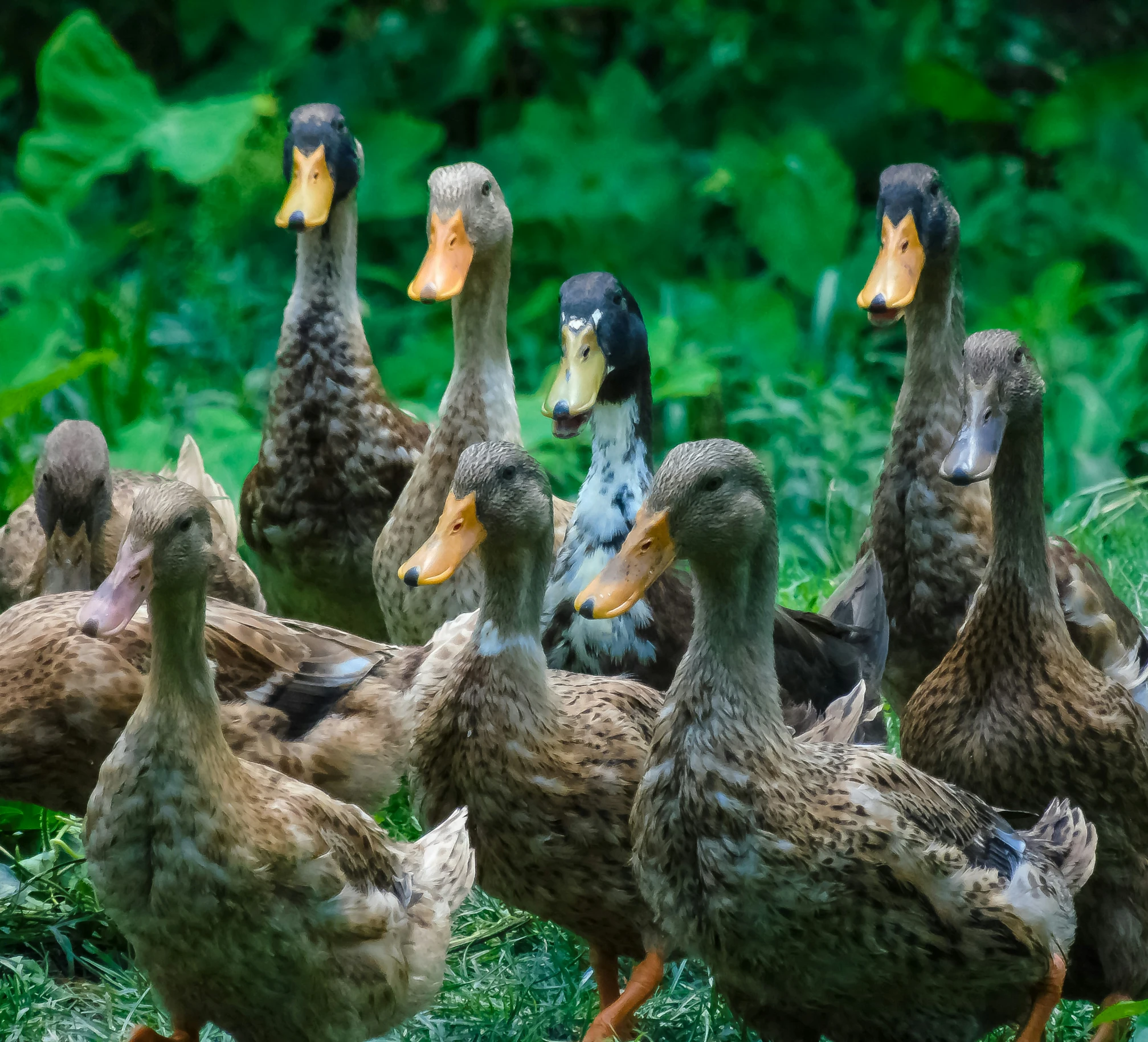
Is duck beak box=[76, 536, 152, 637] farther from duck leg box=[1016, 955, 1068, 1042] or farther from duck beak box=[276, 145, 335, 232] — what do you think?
duck beak box=[276, 145, 335, 232]

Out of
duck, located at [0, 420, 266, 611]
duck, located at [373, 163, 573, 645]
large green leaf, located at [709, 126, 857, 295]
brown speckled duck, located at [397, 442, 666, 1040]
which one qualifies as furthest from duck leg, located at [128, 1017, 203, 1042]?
large green leaf, located at [709, 126, 857, 295]

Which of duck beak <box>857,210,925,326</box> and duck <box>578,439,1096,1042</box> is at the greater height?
duck beak <box>857,210,925,326</box>

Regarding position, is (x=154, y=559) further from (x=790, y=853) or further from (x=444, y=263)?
(x=444, y=263)

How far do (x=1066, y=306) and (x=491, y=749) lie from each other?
3901 mm

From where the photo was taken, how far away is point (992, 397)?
2.98 metres

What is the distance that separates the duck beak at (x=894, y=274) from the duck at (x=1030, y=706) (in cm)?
66

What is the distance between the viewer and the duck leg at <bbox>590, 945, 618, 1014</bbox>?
3172 millimetres

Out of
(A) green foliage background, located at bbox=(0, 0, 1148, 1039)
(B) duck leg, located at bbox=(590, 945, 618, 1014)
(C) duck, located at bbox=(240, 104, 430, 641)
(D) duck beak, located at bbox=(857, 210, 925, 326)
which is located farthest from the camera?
(A) green foliage background, located at bbox=(0, 0, 1148, 1039)

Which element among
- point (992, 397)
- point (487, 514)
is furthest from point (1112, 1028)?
point (487, 514)

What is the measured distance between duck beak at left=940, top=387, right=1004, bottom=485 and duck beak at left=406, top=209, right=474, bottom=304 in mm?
1350

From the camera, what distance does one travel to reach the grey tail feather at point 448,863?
117 inches

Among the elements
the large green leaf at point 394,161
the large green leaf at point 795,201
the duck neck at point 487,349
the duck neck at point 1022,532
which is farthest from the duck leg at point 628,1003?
the large green leaf at point 394,161

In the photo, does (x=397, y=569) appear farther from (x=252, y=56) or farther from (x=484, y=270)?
(x=252, y=56)

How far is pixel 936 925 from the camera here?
2.55m
